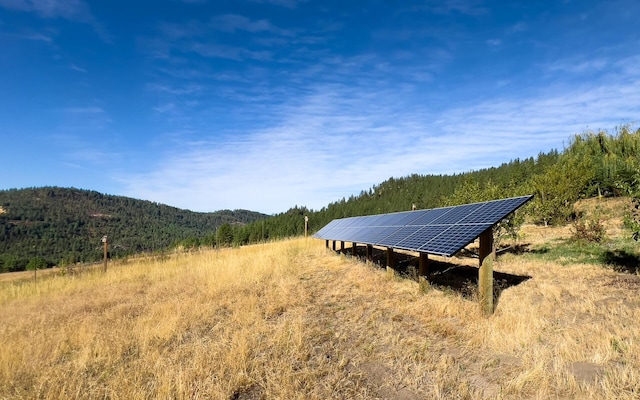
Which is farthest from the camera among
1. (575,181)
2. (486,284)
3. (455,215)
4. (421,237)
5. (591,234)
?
(575,181)

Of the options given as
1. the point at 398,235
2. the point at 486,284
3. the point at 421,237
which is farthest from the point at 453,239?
the point at 398,235

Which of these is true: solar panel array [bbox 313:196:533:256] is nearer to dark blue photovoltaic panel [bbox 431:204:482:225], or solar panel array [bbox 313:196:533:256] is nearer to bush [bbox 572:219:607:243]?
dark blue photovoltaic panel [bbox 431:204:482:225]

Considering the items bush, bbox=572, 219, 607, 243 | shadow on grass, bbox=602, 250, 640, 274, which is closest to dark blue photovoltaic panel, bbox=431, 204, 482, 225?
shadow on grass, bbox=602, 250, 640, 274

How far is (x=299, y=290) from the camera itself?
11133 mm

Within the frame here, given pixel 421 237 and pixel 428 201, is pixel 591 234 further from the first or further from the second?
pixel 428 201

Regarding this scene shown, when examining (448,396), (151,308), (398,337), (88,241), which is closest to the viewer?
(448,396)

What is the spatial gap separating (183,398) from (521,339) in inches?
227

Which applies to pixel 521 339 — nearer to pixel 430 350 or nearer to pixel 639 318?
pixel 430 350

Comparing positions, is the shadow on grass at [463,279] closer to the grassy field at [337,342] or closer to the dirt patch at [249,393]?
the grassy field at [337,342]

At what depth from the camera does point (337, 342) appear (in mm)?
6578

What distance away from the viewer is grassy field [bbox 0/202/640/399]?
4.73m

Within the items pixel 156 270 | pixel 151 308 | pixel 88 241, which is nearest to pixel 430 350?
pixel 151 308

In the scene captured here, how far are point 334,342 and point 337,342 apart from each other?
62mm

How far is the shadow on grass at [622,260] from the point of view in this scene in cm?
1110
